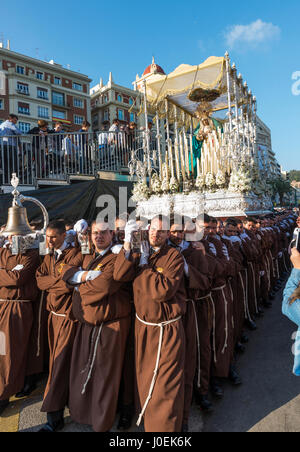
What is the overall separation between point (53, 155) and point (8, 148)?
113 centimetres

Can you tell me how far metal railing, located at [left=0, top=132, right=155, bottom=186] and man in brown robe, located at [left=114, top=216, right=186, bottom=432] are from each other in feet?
18.2

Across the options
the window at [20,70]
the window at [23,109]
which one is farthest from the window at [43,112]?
the window at [20,70]

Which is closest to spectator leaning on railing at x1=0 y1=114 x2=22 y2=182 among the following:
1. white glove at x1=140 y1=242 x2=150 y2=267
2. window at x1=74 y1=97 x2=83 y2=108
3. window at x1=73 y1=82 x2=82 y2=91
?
white glove at x1=140 y1=242 x2=150 y2=267

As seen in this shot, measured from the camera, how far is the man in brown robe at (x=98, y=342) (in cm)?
264

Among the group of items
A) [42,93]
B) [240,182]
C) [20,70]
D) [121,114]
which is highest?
[20,70]

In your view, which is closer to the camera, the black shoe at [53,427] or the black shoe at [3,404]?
the black shoe at [53,427]

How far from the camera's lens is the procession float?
6477mm

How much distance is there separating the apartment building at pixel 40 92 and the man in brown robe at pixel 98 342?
3145 cm

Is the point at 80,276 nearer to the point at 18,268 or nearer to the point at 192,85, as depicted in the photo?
the point at 18,268

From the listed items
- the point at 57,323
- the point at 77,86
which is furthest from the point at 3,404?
the point at 77,86

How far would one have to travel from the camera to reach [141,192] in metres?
7.76

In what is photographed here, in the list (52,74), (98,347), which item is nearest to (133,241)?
(98,347)

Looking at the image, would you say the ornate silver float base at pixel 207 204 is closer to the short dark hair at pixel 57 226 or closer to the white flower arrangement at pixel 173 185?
the white flower arrangement at pixel 173 185

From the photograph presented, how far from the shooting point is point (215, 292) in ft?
11.8
